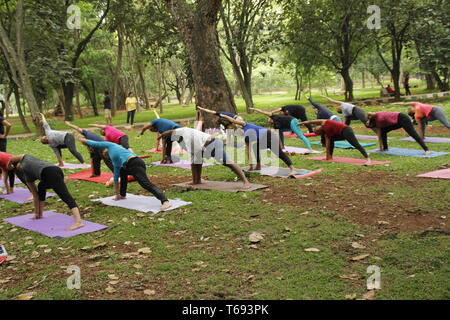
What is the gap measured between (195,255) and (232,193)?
→ 2.90 m

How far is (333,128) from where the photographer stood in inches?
416

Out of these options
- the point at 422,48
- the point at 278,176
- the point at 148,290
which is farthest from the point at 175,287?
the point at 422,48

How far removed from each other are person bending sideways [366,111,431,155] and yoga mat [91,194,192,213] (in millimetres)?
6071

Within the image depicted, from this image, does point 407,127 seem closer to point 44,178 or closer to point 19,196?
point 44,178

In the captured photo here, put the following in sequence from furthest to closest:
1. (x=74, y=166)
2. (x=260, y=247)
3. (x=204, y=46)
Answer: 1. (x=204, y=46)
2. (x=74, y=166)
3. (x=260, y=247)

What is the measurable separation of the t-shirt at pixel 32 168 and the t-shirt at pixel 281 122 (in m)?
6.45

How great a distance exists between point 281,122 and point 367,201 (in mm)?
4990

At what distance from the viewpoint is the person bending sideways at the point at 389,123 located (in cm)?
1080

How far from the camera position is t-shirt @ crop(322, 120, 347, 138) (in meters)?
10.5

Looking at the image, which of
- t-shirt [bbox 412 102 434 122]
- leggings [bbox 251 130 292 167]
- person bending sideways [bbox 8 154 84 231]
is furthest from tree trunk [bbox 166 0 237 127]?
person bending sideways [bbox 8 154 84 231]

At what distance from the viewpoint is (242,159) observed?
39.5 ft

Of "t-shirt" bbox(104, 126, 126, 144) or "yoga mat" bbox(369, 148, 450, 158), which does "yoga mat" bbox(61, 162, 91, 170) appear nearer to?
"t-shirt" bbox(104, 126, 126, 144)

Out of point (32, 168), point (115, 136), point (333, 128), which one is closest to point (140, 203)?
point (32, 168)

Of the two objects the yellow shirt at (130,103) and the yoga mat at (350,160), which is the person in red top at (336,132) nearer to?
the yoga mat at (350,160)
